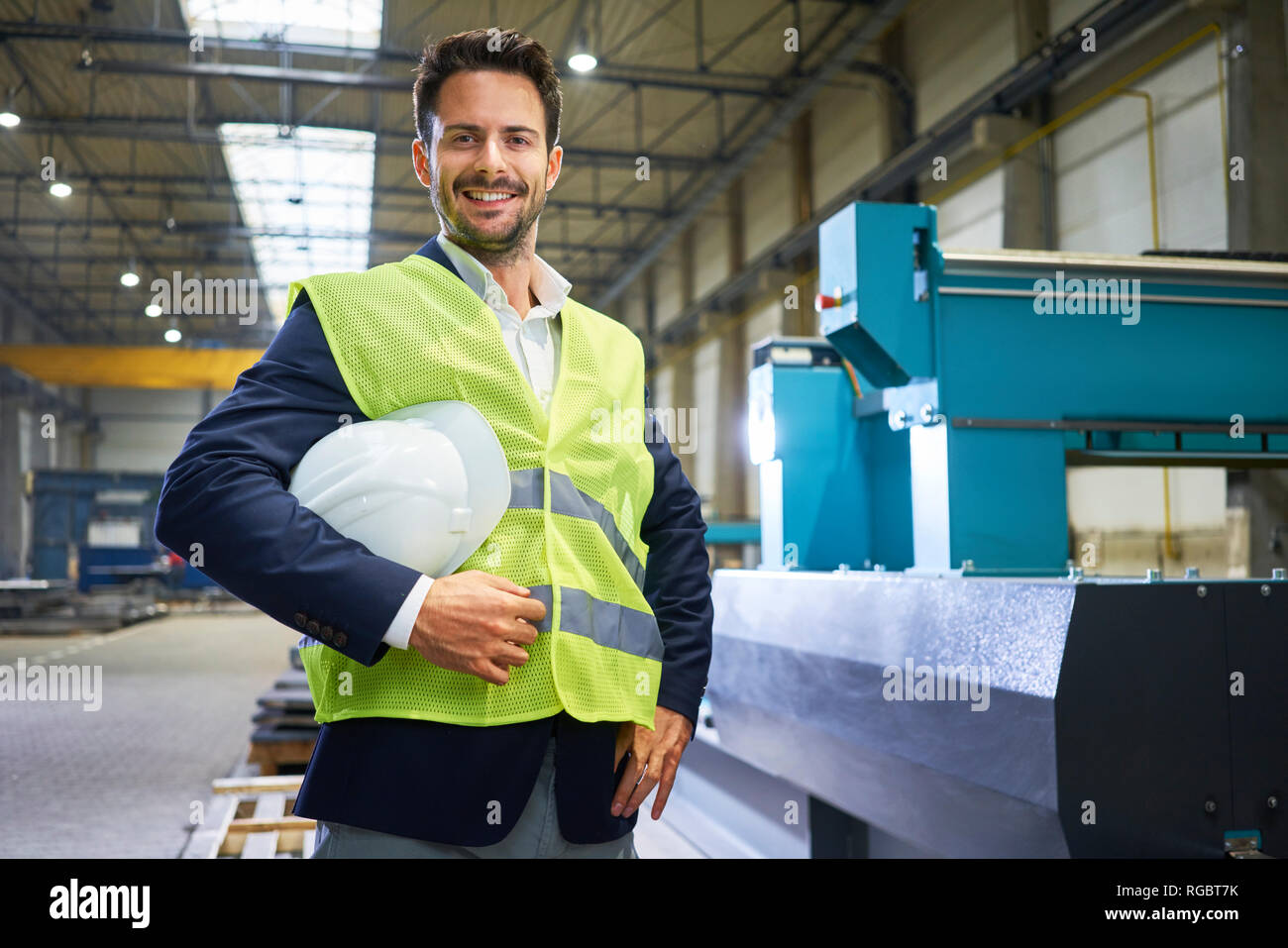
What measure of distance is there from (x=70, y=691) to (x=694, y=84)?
713 centimetres

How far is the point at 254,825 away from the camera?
3.23 meters

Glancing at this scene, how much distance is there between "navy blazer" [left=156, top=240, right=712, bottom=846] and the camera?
0.94 metres

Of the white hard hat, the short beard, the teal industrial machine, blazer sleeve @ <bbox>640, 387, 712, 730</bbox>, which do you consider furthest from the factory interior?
the short beard

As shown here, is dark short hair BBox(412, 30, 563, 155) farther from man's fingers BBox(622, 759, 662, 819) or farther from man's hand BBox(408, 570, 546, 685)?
man's fingers BBox(622, 759, 662, 819)

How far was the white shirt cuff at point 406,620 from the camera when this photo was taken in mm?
954

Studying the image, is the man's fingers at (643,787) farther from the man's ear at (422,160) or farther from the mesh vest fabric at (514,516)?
the man's ear at (422,160)

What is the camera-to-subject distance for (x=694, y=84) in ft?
30.5

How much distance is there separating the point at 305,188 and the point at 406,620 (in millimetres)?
13135

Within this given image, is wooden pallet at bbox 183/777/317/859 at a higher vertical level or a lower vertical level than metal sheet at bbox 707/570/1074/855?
lower

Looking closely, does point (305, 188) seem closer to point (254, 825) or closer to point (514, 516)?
point (254, 825)

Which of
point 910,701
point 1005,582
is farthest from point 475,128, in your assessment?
point 910,701

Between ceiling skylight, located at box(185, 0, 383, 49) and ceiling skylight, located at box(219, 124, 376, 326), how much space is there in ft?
2.87

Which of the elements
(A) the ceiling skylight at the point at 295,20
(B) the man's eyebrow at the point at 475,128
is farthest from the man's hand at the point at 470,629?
(A) the ceiling skylight at the point at 295,20

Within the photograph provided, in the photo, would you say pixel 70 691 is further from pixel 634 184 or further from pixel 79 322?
pixel 79 322
